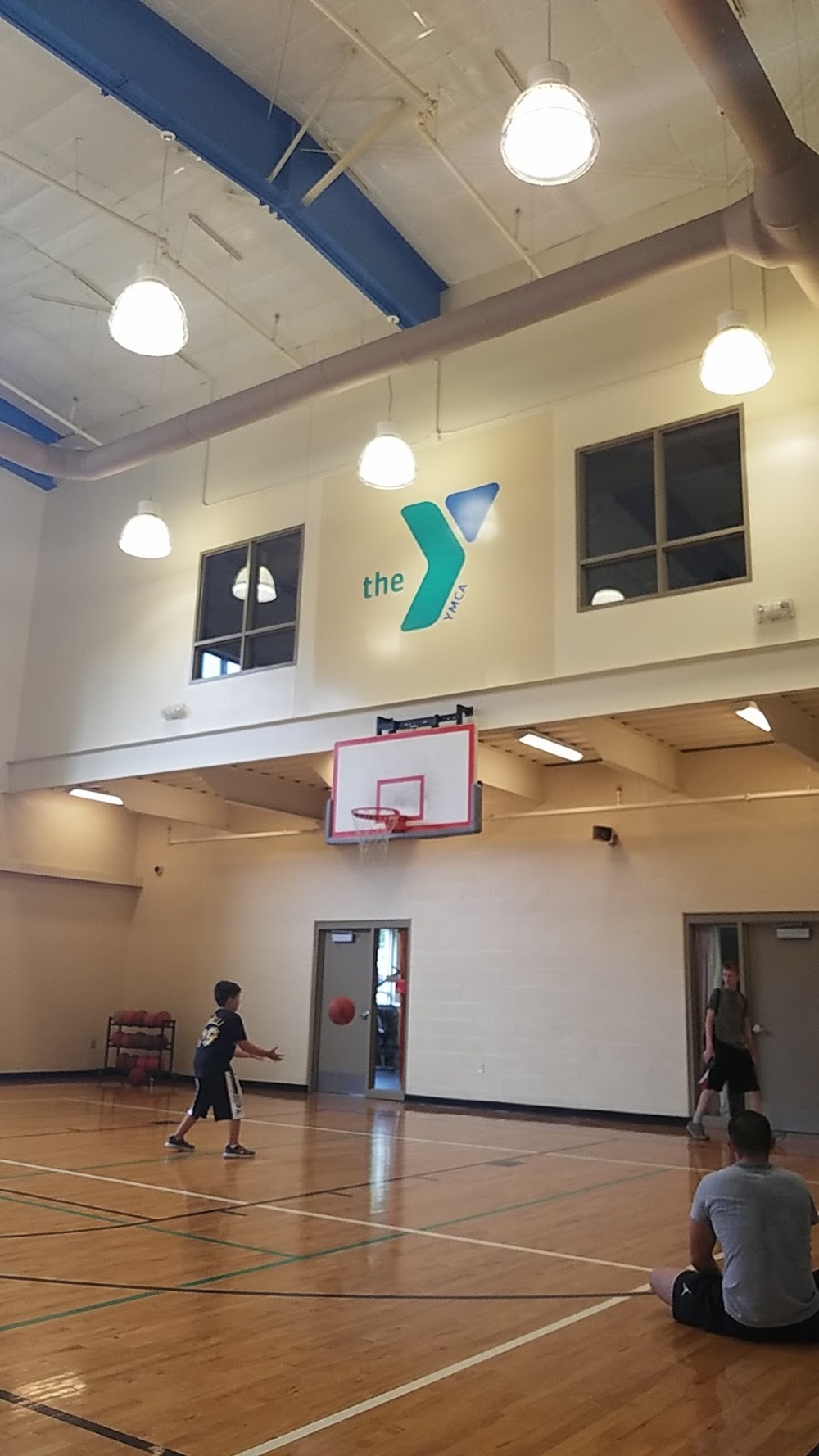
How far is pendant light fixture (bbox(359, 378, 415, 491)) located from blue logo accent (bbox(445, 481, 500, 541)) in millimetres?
1396

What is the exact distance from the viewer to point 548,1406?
3.37 m

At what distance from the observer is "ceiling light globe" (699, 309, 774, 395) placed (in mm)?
8000

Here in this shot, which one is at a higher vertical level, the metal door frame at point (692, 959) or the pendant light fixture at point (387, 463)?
the pendant light fixture at point (387, 463)

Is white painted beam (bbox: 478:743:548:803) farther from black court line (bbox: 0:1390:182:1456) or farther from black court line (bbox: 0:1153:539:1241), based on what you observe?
black court line (bbox: 0:1390:182:1456)

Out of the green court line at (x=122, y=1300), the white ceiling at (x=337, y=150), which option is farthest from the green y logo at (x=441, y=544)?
the green court line at (x=122, y=1300)

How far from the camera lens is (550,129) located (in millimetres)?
5645

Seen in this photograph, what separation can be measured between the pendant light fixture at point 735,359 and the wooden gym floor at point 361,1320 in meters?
5.68

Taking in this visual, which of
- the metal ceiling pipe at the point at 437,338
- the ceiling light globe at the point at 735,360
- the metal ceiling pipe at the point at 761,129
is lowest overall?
the ceiling light globe at the point at 735,360

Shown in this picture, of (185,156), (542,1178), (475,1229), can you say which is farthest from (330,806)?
(185,156)

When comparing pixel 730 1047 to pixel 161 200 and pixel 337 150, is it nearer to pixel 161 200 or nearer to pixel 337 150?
pixel 337 150

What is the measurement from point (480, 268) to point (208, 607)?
495cm

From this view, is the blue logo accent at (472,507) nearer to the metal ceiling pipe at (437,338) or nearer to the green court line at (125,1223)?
the metal ceiling pipe at (437,338)

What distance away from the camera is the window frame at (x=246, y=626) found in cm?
1242

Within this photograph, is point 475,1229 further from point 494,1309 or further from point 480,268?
point 480,268
